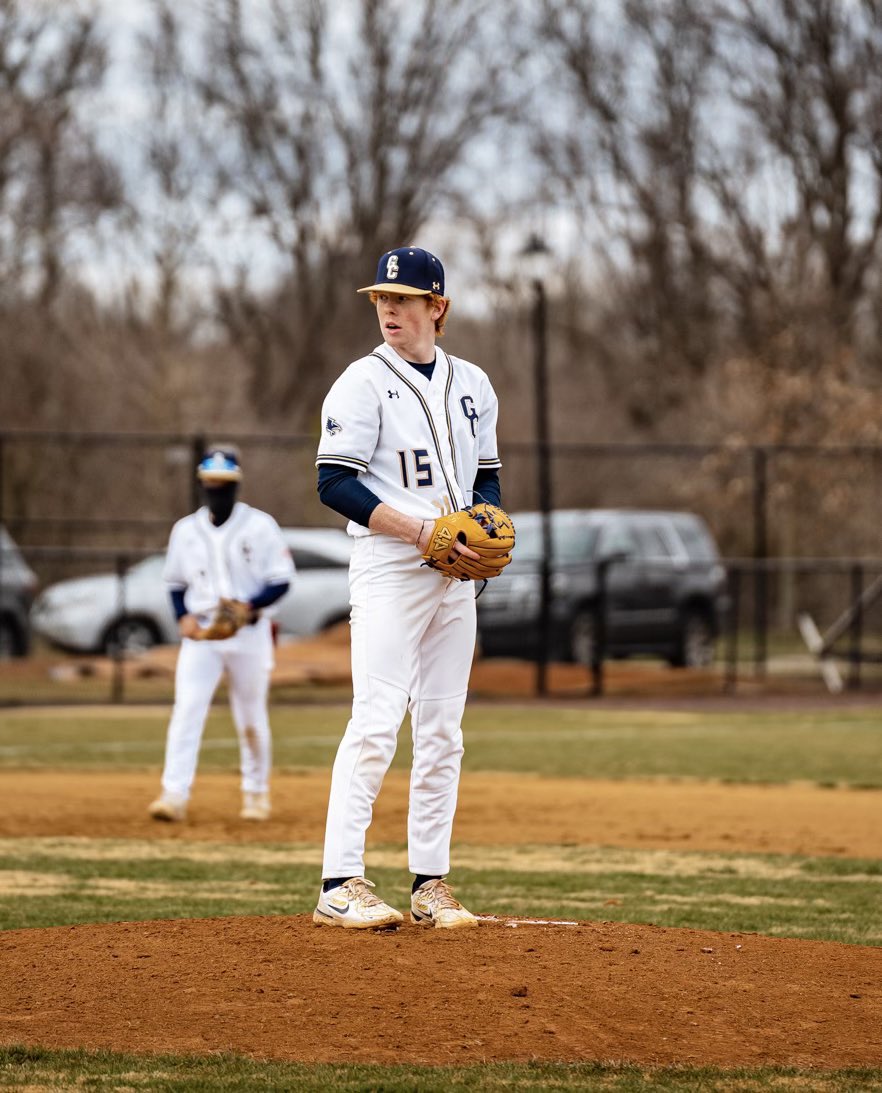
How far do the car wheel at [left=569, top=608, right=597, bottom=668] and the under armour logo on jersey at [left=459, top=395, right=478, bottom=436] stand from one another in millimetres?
15440

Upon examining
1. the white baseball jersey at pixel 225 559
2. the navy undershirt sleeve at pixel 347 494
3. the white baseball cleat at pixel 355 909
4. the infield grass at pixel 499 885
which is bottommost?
the infield grass at pixel 499 885

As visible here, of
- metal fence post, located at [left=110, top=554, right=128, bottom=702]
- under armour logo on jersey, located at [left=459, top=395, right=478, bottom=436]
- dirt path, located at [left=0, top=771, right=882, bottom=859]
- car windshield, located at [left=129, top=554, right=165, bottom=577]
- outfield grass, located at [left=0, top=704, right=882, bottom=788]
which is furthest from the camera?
car windshield, located at [left=129, top=554, right=165, bottom=577]

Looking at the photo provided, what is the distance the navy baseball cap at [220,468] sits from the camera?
9836 millimetres

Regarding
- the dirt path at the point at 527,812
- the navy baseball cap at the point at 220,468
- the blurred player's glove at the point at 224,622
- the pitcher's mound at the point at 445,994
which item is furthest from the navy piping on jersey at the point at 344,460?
the navy baseball cap at the point at 220,468

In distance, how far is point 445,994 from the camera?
4.85m

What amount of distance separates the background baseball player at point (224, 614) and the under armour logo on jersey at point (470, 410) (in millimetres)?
4055

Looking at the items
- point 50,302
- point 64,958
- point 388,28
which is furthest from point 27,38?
point 64,958

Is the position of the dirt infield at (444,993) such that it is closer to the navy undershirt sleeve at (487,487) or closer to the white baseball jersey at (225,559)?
the navy undershirt sleeve at (487,487)

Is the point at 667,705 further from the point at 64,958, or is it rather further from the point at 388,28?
the point at 388,28

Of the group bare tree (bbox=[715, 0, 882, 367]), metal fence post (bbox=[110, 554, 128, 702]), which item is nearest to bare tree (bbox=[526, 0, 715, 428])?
bare tree (bbox=[715, 0, 882, 367])

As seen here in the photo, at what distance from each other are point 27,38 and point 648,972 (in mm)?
29271

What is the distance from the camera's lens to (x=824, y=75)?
34.5m

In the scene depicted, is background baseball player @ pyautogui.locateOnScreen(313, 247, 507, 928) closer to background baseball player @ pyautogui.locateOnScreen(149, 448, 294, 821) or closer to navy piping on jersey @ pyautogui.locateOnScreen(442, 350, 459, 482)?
navy piping on jersey @ pyautogui.locateOnScreen(442, 350, 459, 482)

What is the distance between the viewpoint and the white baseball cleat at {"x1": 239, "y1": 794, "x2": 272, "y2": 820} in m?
9.92
